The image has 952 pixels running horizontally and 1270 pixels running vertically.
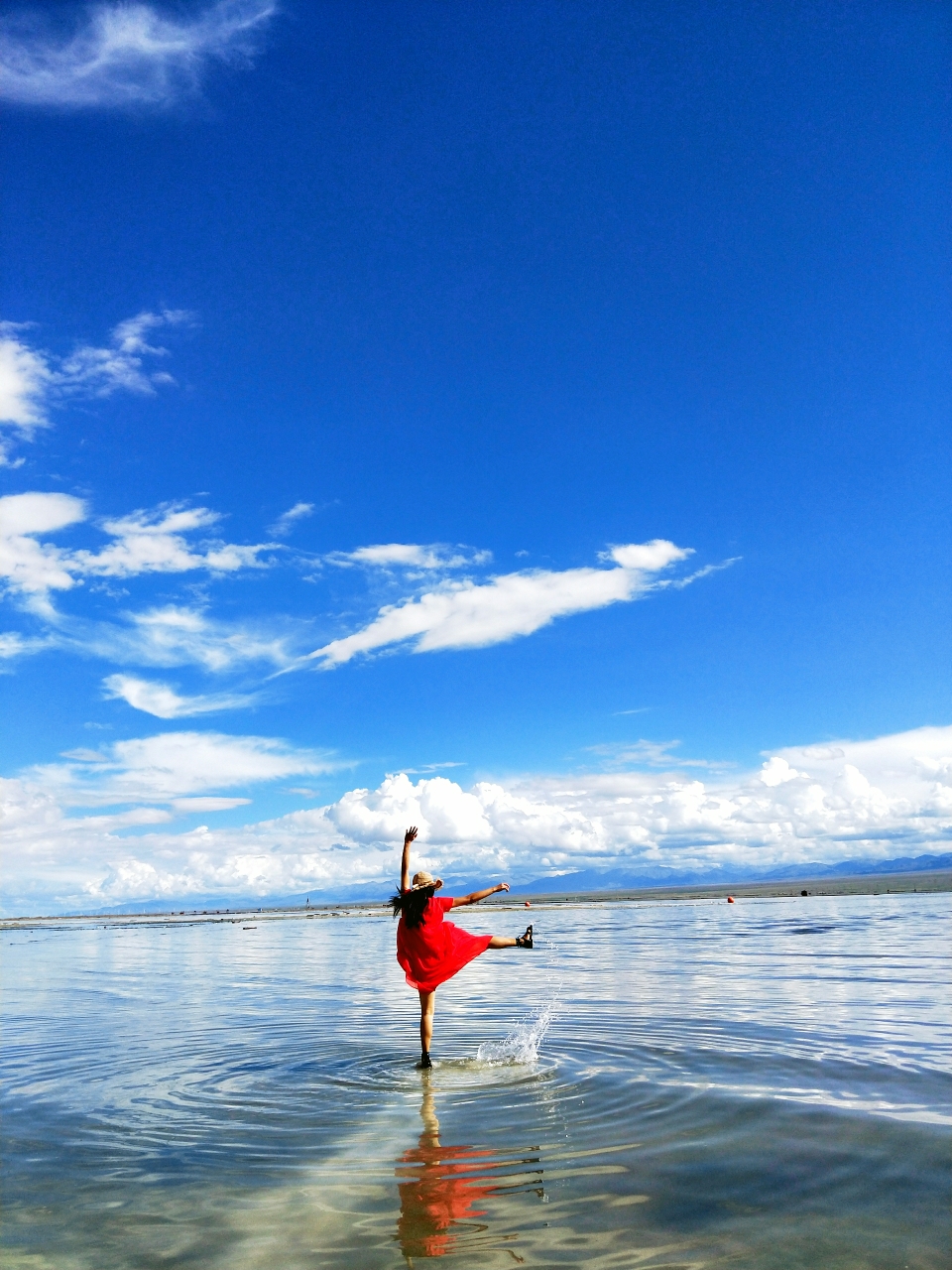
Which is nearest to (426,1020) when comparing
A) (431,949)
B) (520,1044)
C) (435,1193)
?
(431,949)

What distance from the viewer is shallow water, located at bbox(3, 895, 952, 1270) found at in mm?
5934

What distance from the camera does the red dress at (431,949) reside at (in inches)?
486

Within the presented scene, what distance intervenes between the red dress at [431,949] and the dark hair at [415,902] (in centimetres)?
6

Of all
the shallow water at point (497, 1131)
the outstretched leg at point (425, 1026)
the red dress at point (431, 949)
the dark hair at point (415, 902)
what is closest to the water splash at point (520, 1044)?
the shallow water at point (497, 1131)

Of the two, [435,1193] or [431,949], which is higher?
[431,949]

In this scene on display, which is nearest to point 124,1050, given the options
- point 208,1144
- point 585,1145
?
point 208,1144

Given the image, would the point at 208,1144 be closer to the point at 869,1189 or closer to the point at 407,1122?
the point at 407,1122

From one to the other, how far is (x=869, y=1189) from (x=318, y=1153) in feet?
15.5

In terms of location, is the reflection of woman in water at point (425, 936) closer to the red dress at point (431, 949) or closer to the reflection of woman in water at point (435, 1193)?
the red dress at point (431, 949)

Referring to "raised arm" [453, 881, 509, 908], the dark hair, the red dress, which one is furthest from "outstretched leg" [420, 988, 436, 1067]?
"raised arm" [453, 881, 509, 908]

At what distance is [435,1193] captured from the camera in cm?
675

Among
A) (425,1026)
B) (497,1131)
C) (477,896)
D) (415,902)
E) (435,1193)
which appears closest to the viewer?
(435,1193)

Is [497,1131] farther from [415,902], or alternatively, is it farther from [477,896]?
[415,902]

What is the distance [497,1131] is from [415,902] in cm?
454
